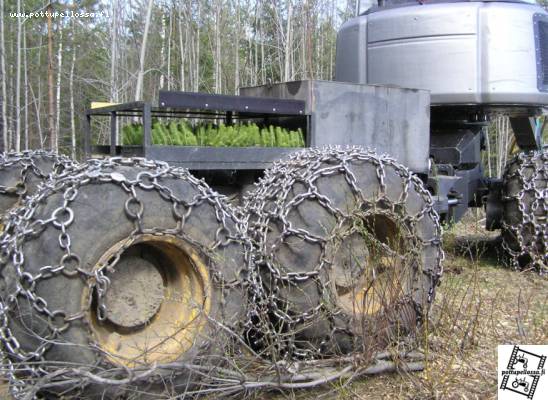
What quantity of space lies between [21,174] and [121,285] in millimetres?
1849

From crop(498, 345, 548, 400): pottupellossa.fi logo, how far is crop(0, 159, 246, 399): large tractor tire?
1.29 meters

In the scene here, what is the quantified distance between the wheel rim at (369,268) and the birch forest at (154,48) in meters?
17.5

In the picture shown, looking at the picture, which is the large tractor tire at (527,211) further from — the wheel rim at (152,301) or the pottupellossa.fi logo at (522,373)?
the wheel rim at (152,301)

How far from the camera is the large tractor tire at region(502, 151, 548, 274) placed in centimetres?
609

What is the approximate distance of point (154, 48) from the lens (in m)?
25.3

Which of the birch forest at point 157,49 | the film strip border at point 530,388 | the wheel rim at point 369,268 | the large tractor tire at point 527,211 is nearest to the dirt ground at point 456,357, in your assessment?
the film strip border at point 530,388

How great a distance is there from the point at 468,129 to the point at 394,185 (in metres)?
2.98

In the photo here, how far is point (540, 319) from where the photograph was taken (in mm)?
4184

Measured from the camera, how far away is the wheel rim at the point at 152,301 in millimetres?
3006

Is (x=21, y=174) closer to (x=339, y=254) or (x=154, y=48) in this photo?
(x=339, y=254)

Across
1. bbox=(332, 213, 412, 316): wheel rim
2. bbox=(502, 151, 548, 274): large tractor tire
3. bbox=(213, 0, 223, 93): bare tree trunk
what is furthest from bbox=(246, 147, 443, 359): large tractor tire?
bbox=(213, 0, 223, 93): bare tree trunk

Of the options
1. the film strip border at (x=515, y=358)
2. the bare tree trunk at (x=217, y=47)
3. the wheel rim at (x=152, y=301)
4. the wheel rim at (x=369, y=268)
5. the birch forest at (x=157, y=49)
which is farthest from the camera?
the birch forest at (x=157, y=49)

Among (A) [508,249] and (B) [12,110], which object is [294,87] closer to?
(A) [508,249]

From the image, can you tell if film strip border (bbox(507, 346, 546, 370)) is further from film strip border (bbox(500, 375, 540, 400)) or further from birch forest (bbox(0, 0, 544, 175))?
birch forest (bbox(0, 0, 544, 175))
